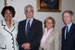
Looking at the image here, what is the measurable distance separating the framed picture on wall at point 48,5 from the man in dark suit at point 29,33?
0.96 metres

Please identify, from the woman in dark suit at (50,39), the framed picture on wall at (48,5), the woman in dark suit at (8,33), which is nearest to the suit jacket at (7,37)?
the woman in dark suit at (8,33)

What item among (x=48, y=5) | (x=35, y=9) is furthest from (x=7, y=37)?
(x=48, y=5)

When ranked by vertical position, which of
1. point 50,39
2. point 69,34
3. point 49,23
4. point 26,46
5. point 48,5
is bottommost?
point 26,46

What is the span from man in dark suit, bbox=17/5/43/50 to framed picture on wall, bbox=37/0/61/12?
3.14ft

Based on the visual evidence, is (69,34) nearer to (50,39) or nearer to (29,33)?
(50,39)

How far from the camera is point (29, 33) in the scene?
9.68 feet

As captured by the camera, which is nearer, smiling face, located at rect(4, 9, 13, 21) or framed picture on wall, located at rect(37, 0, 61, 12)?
smiling face, located at rect(4, 9, 13, 21)

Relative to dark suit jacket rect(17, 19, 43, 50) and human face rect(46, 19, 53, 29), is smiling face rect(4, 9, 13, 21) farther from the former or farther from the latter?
human face rect(46, 19, 53, 29)

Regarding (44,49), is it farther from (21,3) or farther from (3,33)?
(21,3)

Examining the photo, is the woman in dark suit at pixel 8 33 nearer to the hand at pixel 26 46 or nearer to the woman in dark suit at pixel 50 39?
the hand at pixel 26 46

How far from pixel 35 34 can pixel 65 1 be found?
159 centimetres

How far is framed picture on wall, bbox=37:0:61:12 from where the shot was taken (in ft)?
12.9

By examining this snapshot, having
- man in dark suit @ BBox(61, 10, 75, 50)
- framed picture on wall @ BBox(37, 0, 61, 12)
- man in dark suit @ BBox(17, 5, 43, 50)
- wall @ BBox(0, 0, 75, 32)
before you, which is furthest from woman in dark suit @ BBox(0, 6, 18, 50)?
framed picture on wall @ BBox(37, 0, 61, 12)

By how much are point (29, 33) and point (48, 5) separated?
129 centimetres
